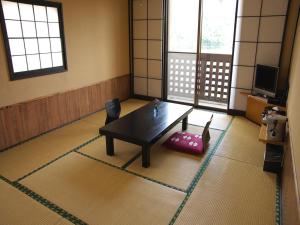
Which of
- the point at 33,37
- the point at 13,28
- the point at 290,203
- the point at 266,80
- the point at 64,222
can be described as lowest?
the point at 64,222

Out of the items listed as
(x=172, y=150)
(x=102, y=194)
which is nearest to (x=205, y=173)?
(x=172, y=150)

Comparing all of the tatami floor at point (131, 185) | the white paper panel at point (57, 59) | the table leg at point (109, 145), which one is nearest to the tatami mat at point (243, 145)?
the tatami floor at point (131, 185)

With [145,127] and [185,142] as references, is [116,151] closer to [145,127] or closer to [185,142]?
[145,127]

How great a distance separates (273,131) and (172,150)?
1402mm

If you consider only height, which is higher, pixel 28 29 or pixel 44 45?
pixel 28 29

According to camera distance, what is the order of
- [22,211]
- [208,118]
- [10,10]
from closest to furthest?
[22,211]
[10,10]
[208,118]

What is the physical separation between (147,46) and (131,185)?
3.94 m

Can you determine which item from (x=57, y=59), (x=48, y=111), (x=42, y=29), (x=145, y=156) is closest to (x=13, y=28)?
(x=42, y=29)

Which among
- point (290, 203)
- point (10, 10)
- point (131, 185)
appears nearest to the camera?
point (290, 203)

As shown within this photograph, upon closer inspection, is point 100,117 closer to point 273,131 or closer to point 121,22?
point 121,22

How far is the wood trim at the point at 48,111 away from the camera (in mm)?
3600

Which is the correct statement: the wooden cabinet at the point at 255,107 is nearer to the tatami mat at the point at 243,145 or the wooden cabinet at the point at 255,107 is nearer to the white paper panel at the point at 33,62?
the tatami mat at the point at 243,145

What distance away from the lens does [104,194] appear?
104 inches

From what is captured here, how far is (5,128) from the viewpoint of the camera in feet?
11.6
